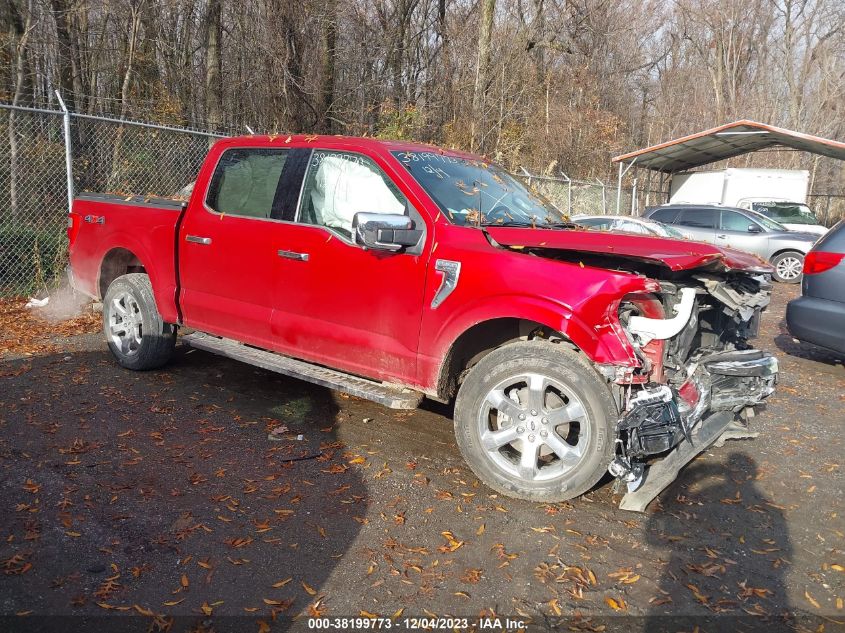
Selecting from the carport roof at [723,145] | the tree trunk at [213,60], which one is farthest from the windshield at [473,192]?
the carport roof at [723,145]

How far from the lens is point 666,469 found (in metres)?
3.68

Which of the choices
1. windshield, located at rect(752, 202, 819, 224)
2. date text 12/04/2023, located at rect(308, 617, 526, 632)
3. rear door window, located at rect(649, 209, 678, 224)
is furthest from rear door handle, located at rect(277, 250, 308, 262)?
windshield, located at rect(752, 202, 819, 224)

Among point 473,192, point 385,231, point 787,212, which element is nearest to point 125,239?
point 385,231

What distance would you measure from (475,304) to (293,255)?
→ 1473mm

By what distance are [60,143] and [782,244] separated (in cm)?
1430

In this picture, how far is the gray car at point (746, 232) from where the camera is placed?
47.4ft

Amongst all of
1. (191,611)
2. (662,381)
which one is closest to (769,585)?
(662,381)

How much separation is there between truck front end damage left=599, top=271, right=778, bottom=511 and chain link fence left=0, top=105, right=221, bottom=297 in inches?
276

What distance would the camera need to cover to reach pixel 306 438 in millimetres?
4555

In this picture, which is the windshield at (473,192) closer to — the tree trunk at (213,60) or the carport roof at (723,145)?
the tree trunk at (213,60)

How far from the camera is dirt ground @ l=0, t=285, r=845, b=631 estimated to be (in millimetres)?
2787

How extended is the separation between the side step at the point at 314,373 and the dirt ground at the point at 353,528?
0.45m

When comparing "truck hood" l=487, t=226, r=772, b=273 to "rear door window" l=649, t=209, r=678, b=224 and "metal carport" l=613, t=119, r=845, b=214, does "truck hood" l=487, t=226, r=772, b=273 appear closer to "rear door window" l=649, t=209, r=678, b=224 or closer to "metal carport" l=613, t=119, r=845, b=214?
"rear door window" l=649, t=209, r=678, b=224

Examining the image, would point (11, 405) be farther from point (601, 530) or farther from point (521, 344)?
point (601, 530)
